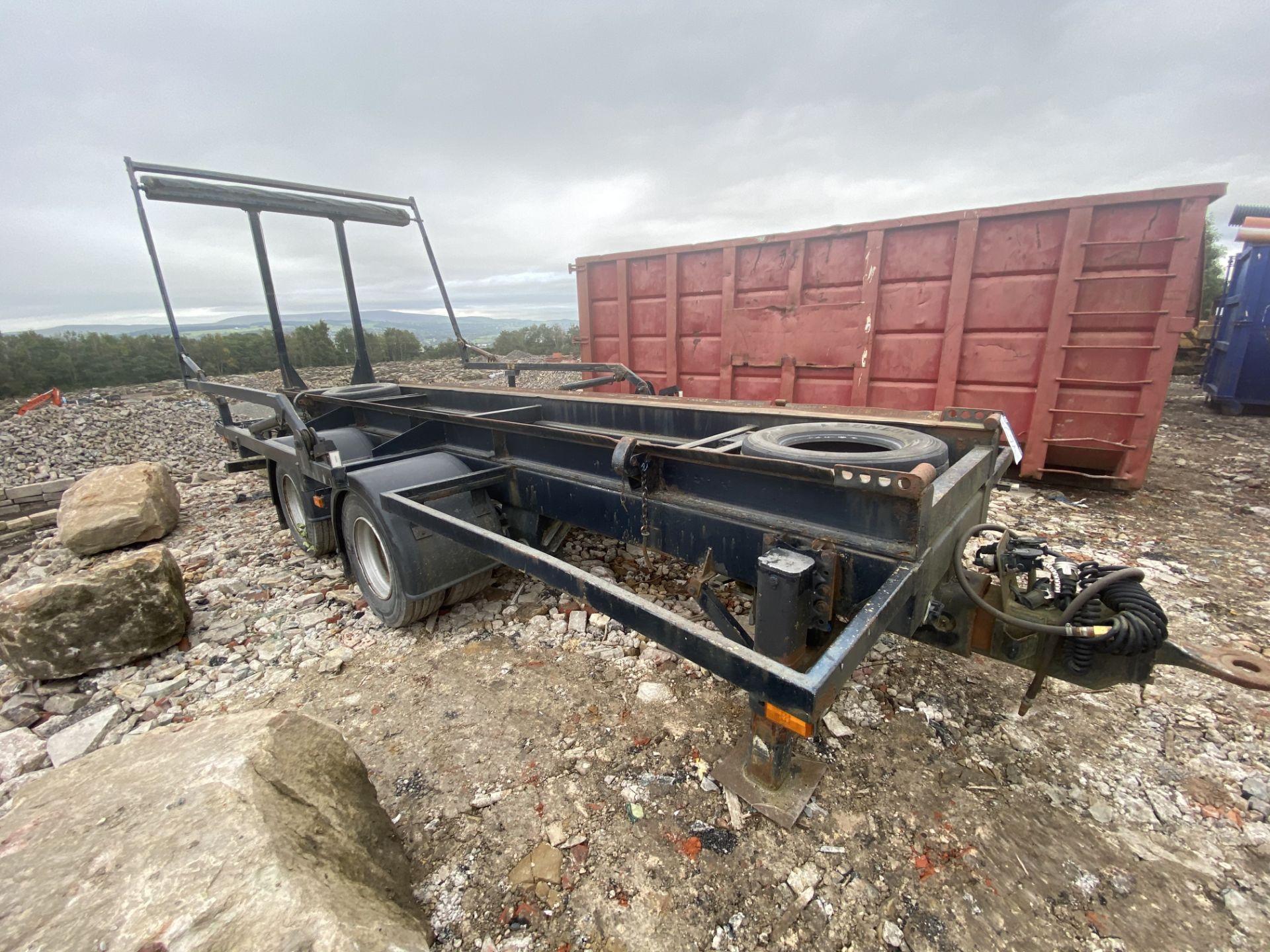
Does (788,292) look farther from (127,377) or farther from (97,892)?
(127,377)

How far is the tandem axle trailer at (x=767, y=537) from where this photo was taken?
5.04 feet

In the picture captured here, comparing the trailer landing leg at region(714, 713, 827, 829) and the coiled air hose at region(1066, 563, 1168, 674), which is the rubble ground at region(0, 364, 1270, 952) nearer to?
the trailer landing leg at region(714, 713, 827, 829)

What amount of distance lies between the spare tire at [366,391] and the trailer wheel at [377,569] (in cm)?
143

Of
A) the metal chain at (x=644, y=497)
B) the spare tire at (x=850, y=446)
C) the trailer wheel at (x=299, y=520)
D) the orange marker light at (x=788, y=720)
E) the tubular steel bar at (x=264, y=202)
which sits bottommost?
the trailer wheel at (x=299, y=520)

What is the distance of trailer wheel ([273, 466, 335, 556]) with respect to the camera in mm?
3791

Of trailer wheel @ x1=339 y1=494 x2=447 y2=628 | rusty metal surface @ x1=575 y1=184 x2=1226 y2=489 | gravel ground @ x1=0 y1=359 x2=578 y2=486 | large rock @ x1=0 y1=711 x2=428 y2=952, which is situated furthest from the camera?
gravel ground @ x1=0 y1=359 x2=578 y2=486

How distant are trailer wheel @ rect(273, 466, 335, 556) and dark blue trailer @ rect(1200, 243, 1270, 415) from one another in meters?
12.5

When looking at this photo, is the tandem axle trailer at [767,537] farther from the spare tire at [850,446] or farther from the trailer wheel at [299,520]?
the trailer wheel at [299,520]

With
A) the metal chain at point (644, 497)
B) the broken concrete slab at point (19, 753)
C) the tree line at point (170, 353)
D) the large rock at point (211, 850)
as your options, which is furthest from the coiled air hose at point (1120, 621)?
the tree line at point (170, 353)

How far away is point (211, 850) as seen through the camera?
4.20ft

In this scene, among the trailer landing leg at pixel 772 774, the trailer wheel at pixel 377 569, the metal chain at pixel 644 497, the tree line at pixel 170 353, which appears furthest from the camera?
the tree line at pixel 170 353

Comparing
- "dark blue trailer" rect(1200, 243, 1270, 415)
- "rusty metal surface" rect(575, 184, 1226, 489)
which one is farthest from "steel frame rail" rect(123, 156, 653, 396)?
"dark blue trailer" rect(1200, 243, 1270, 415)

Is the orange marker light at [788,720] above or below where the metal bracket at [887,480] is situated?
below

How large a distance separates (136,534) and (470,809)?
14.9 feet
